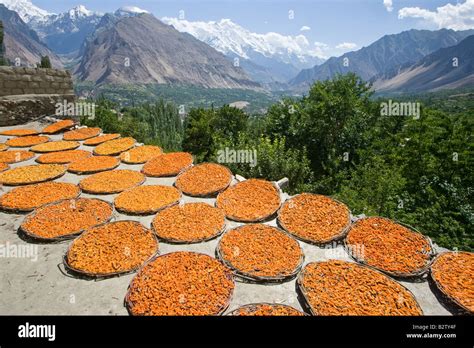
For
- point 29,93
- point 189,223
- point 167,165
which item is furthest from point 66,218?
point 29,93

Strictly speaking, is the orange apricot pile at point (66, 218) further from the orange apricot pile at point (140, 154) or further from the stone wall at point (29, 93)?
the stone wall at point (29, 93)

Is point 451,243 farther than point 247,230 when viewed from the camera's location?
Yes

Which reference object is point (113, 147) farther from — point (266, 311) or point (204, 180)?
point (266, 311)

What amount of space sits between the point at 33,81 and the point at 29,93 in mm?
662

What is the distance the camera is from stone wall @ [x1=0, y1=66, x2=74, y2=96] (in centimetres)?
1454

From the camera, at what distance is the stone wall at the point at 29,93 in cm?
1453

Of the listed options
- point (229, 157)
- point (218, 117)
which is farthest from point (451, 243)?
point (218, 117)

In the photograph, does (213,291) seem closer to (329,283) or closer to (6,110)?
(329,283)

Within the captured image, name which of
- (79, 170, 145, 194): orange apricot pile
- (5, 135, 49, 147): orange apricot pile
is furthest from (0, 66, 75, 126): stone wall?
(79, 170, 145, 194): orange apricot pile

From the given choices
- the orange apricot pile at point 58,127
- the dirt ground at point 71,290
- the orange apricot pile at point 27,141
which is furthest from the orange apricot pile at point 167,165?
the orange apricot pile at point 58,127

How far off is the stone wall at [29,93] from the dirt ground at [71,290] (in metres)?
12.4
